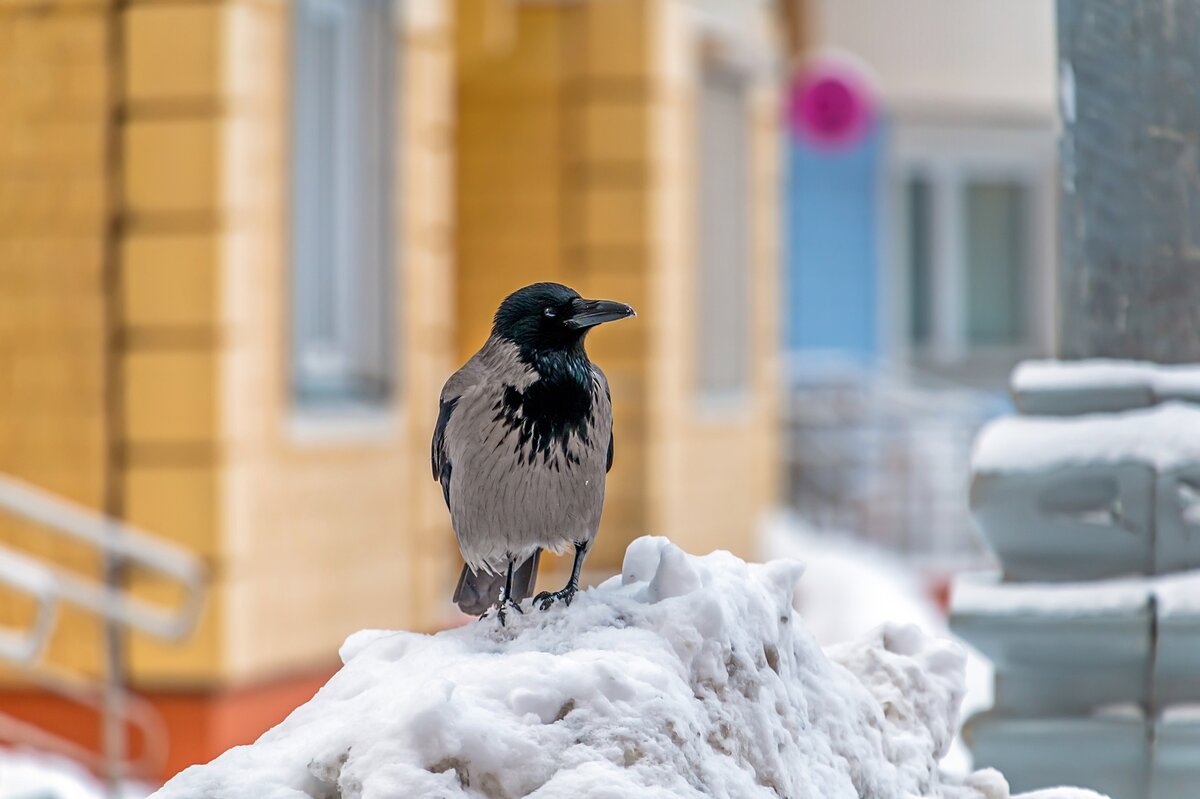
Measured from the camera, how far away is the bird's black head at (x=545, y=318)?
2.01 meters

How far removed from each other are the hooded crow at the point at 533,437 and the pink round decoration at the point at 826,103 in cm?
1037

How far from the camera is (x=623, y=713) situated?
1765 mm

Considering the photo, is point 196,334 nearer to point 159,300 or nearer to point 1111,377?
point 159,300

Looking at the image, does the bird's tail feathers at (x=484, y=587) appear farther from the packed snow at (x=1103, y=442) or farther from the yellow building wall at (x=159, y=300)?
the yellow building wall at (x=159, y=300)

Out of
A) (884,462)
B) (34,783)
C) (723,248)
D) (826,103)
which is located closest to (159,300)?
(34,783)

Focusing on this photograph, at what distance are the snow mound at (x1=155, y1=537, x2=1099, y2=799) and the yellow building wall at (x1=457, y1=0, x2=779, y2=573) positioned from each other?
7.10 metres

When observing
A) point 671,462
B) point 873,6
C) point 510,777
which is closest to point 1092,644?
point 510,777

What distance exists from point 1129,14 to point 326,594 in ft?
14.7

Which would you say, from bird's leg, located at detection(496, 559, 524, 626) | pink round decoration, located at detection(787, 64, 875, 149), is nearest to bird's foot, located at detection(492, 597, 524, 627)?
bird's leg, located at detection(496, 559, 524, 626)

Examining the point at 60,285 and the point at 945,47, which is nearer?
the point at 60,285

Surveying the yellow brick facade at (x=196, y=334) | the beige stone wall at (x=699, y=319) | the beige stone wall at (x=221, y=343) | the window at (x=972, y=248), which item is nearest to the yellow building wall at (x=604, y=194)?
the beige stone wall at (x=699, y=319)

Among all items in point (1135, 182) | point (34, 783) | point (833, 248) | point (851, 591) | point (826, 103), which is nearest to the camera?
point (1135, 182)

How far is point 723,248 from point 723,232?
4.0 inches

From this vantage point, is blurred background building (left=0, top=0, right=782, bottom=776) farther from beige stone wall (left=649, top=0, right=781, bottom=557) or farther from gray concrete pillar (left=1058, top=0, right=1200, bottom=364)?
gray concrete pillar (left=1058, top=0, right=1200, bottom=364)
